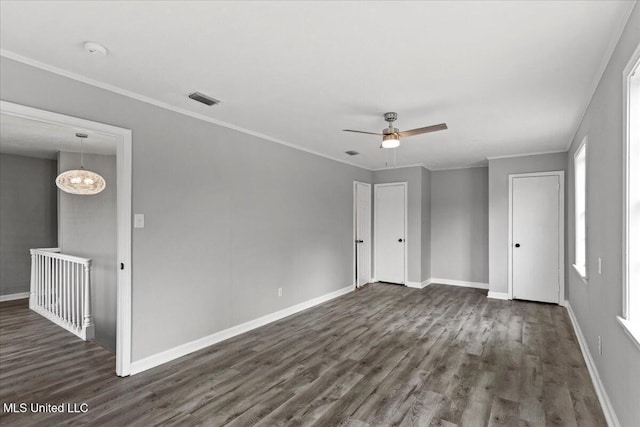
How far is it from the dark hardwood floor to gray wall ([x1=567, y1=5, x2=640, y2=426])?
427 millimetres

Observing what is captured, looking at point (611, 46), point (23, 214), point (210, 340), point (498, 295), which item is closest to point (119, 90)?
point (210, 340)

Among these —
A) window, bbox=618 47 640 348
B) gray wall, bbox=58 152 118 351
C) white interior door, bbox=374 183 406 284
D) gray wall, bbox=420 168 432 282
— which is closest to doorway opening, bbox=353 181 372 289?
white interior door, bbox=374 183 406 284

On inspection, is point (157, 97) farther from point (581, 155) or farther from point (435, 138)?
point (581, 155)

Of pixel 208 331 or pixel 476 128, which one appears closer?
pixel 208 331

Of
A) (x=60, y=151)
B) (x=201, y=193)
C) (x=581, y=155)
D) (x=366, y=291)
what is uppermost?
(x=60, y=151)

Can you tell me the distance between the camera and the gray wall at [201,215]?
290 cm

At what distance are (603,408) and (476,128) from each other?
2973 mm

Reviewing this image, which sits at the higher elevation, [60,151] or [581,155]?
[60,151]

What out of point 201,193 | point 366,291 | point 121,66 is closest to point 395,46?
point 121,66

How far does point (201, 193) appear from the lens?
3582 mm

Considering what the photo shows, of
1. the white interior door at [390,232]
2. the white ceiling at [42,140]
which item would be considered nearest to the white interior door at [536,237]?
the white interior door at [390,232]

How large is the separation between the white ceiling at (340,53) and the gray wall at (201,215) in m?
0.24

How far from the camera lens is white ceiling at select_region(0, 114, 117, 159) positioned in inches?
166

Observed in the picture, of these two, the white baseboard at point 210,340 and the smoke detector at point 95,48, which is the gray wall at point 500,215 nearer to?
the white baseboard at point 210,340
